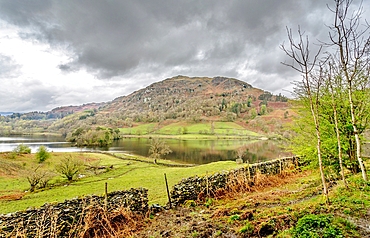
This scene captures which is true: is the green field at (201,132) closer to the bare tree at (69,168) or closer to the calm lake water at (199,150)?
the calm lake water at (199,150)

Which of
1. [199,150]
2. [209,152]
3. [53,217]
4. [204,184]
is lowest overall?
[209,152]

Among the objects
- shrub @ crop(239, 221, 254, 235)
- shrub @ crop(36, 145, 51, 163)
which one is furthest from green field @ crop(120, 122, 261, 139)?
shrub @ crop(239, 221, 254, 235)

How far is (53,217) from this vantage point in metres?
8.72

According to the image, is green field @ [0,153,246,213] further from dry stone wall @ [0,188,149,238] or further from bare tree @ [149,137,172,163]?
bare tree @ [149,137,172,163]

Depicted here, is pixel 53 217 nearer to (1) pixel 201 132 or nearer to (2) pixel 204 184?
(2) pixel 204 184

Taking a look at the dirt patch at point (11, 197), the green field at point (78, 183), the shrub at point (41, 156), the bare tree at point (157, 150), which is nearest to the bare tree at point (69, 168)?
the green field at point (78, 183)

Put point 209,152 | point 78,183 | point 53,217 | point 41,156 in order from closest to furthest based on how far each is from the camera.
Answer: point 53,217
point 78,183
point 41,156
point 209,152

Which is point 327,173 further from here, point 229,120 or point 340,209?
point 229,120

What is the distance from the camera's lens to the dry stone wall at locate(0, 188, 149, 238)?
8048 millimetres

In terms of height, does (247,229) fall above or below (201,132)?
above

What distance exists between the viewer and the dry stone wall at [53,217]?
8.05 metres

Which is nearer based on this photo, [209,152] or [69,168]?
[69,168]

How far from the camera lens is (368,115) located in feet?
38.3

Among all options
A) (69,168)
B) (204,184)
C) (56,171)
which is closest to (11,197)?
(69,168)
